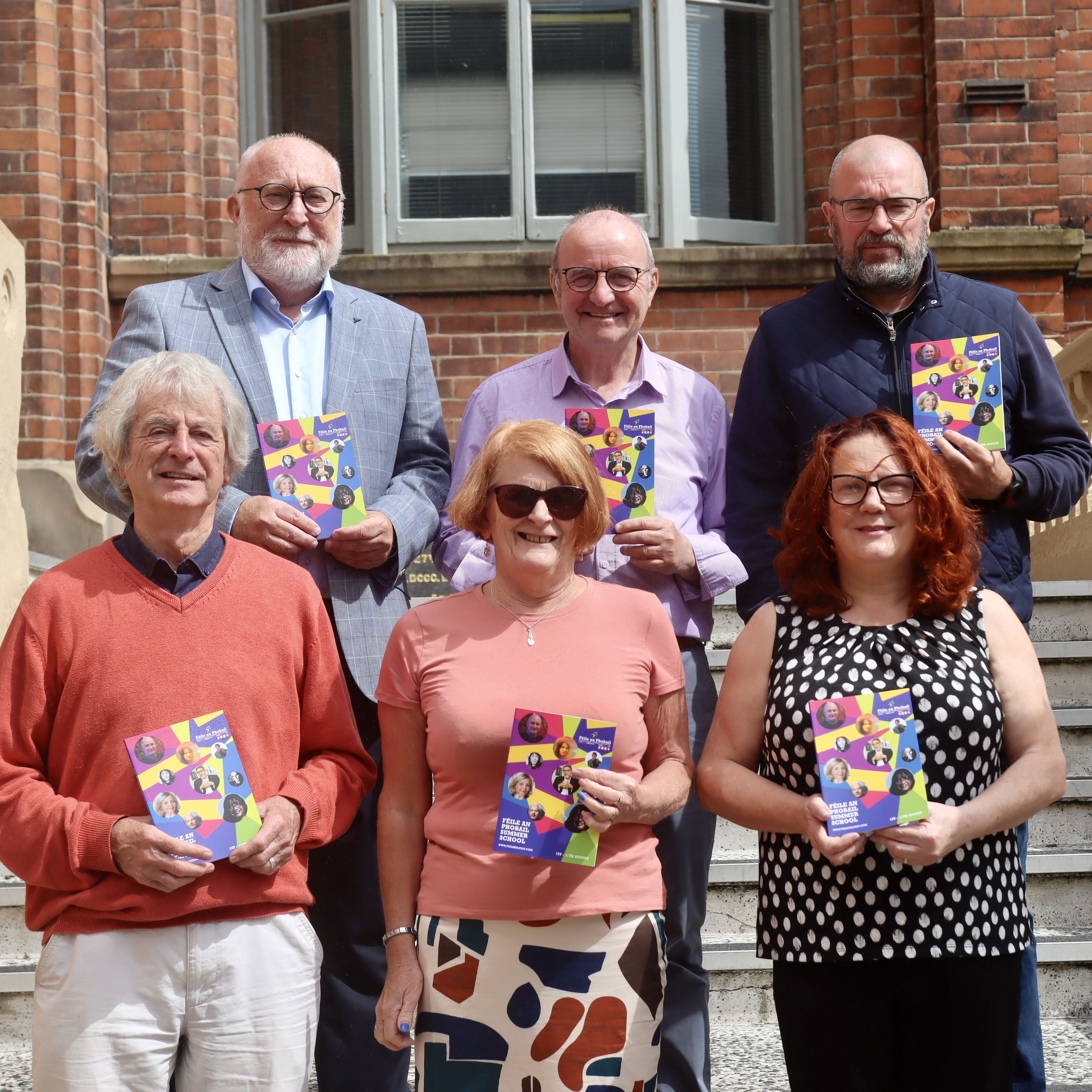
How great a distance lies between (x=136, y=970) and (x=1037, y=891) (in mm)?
3111

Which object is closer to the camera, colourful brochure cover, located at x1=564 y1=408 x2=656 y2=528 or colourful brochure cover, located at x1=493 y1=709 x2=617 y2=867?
colourful brochure cover, located at x1=493 y1=709 x2=617 y2=867

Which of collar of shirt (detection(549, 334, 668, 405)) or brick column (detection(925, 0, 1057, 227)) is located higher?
brick column (detection(925, 0, 1057, 227))

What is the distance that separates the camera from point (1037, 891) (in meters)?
4.50

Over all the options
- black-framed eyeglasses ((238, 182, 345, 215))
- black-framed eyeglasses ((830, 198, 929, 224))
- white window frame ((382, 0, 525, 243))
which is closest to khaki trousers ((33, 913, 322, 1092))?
black-framed eyeglasses ((238, 182, 345, 215))

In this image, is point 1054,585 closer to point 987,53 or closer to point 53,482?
point 987,53

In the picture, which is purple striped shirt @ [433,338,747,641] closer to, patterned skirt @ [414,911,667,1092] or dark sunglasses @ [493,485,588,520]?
dark sunglasses @ [493,485,588,520]

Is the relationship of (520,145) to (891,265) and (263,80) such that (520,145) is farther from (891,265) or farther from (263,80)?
(891,265)

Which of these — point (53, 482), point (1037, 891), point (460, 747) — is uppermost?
point (53, 482)

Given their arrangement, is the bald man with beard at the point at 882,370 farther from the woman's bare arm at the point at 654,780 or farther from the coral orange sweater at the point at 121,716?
the coral orange sweater at the point at 121,716

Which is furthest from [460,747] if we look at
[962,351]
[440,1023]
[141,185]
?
[141,185]

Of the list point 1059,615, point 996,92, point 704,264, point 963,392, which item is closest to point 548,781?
point 963,392

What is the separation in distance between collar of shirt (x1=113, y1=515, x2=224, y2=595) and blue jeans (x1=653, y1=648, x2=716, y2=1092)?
1175mm

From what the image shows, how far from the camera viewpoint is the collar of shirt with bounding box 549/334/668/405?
3484 millimetres

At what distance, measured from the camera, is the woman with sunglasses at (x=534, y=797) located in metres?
2.57
